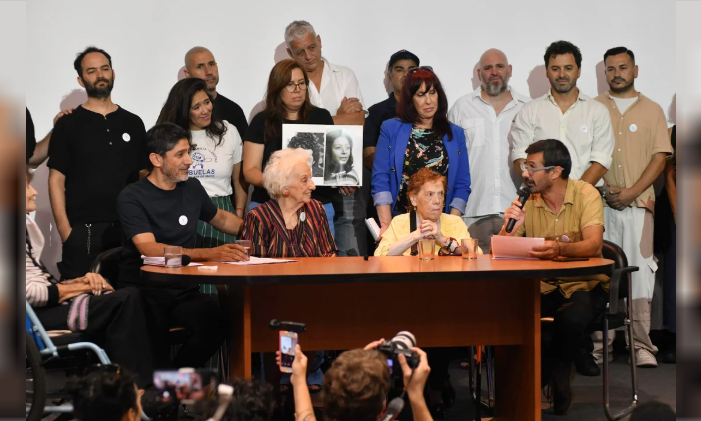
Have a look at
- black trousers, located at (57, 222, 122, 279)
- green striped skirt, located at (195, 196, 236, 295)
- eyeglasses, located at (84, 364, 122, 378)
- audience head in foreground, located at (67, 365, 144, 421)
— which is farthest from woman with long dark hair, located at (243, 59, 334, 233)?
audience head in foreground, located at (67, 365, 144, 421)

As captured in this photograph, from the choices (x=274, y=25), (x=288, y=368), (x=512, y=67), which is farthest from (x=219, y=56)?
(x=288, y=368)

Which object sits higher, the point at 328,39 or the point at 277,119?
the point at 328,39

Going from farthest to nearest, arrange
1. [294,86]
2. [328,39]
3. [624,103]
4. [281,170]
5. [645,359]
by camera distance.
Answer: [328,39]
[624,103]
[645,359]
[294,86]
[281,170]

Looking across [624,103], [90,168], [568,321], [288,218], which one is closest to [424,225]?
[288,218]

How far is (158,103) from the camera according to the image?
19.2 ft

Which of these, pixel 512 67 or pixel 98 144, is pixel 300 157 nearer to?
pixel 98 144

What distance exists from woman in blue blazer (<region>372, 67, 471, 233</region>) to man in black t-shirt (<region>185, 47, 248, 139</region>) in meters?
1.01

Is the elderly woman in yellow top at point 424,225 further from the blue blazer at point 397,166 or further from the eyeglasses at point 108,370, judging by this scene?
the eyeglasses at point 108,370

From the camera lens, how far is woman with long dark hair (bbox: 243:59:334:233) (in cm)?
504

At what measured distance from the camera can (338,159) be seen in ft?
16.6

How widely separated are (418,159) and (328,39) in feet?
4.71

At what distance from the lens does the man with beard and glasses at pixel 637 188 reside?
5.61m

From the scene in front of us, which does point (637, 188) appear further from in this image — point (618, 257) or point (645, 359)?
point (618, 257)

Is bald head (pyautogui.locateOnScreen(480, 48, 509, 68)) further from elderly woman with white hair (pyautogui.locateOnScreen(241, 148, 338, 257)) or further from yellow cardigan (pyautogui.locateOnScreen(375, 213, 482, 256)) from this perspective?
elderly woman with white hair (pyautogui.locateOnScreen(241, 148, 338, 257))
